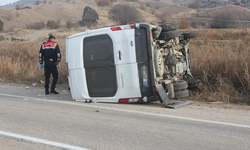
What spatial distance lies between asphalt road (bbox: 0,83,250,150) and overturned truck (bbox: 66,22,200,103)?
1.10ft

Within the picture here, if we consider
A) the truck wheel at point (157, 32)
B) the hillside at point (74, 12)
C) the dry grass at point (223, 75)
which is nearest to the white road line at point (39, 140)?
the truck wheel at point (157, 32)

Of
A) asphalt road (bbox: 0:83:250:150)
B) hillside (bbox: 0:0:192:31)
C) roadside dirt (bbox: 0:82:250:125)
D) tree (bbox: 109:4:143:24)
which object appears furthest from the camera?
hillside (bbox: 0:0:192:31)

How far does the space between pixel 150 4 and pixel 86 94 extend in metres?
94.4

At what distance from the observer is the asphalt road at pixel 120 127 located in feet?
14.2

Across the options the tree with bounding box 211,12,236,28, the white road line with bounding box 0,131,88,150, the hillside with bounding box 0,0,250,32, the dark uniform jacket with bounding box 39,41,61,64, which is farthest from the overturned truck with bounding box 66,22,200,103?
the hillside with bounding box 0,0,250,32

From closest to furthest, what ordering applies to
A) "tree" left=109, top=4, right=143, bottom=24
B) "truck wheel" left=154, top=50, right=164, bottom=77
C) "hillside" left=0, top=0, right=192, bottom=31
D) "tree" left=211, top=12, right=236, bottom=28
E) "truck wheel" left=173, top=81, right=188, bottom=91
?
"truck wheel" left=154, top=50, right=164, bottom=77
"truck wheel" left=173, top=81, right=188, bottom=91
"tree" left=211, top=12, right=236, bottom=28
"tree" left=109, top=4, right=143, bottom=24
"hillside" left=0, top=0, right=192, bottom=31

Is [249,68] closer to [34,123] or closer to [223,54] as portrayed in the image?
[223,54]

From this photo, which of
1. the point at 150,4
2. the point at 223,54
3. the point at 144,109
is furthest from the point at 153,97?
the point at 150,4

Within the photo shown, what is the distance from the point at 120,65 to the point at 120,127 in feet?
6.63

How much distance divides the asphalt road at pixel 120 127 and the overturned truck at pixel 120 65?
0.34 meters

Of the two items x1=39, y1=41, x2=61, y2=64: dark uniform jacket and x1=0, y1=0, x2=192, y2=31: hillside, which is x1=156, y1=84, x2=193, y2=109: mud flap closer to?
x1=39, y1=41, x2=61, y2=64: dark uniform jacket

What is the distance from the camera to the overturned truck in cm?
678

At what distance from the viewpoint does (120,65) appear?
6836 mm

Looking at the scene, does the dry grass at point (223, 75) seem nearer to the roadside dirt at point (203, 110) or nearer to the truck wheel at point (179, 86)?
the roadside dirt at point (203, 110)
